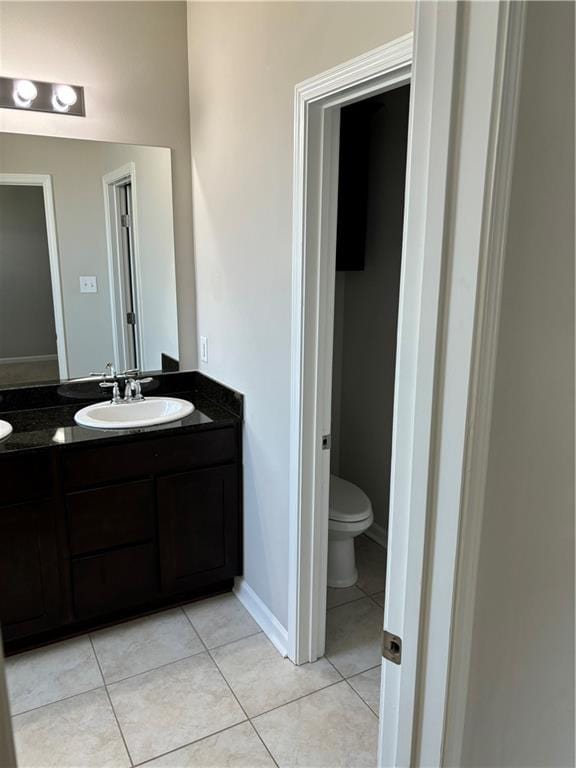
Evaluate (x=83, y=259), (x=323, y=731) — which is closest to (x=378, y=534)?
(x=323, y=731)

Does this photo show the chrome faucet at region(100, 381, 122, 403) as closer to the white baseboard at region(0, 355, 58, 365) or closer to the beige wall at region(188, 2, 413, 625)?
the white baseboard at region(0, 355, 58, 365)

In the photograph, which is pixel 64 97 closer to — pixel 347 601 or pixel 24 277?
pixel 24 277

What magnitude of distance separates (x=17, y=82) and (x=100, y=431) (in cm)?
138

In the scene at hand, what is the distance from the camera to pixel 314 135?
1.81 metres

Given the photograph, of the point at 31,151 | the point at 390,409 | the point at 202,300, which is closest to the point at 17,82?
the point at 31,151

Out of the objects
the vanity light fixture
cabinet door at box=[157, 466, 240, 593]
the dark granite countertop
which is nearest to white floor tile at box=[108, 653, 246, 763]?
cabinet door at box=[157, 466, 240, 593]

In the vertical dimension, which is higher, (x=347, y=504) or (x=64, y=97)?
(x=64, y=97)

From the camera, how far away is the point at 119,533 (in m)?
2.29

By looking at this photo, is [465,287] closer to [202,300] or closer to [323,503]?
[323,503]

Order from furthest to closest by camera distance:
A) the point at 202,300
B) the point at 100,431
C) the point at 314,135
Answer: the point at 202,300
the point at 100,431
the point at 314,135

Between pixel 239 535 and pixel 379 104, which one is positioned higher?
pixel 379 104

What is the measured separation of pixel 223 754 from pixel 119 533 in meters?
0.88

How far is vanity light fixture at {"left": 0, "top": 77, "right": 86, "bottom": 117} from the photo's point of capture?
2199 mm

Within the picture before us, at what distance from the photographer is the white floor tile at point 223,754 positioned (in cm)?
177
